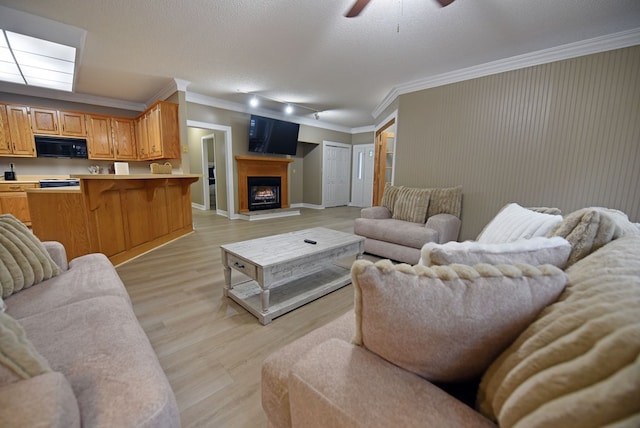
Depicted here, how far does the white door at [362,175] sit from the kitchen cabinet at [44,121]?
676 centimetres

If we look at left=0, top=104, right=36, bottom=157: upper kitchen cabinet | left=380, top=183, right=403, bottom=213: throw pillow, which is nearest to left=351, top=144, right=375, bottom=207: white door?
left=380, top=183, right=403, bottom=213: throw pillow

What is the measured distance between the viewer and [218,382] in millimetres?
1353

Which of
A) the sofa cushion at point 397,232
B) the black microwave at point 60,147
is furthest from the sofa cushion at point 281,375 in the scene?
the black microwave at point 60,147

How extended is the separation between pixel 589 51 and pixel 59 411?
4.45m

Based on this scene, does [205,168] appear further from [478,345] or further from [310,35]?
[478,345]

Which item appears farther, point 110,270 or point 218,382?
point 110,270

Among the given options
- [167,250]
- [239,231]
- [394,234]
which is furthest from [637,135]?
[167,250]

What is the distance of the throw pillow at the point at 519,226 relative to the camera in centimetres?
126

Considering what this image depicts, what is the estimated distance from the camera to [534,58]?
2.94 metres

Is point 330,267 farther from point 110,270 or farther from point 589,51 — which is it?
point 589,51

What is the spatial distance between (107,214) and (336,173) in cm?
585

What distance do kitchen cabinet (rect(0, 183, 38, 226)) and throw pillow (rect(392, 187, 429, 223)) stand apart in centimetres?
582

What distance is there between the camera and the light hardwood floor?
1.24m

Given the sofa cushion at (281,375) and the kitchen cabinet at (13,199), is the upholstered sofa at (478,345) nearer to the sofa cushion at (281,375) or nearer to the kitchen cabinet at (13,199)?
the sofa cushion at (281,375)
